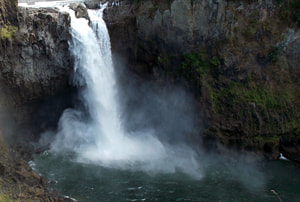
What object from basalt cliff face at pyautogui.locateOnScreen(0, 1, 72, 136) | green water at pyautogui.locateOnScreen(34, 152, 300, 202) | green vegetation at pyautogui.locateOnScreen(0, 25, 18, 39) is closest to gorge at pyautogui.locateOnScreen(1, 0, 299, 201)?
basalt cliff face at pyautogui.locateOnScreen(0, 1, 72, 136)

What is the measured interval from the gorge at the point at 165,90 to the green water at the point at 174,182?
0.19m

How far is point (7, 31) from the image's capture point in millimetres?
14297

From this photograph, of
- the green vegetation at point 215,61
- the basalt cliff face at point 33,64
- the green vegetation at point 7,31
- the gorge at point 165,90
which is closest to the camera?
the green vegetation at point 7,31

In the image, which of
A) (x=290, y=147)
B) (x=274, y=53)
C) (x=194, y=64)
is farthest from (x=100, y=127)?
(x=274, y=53)

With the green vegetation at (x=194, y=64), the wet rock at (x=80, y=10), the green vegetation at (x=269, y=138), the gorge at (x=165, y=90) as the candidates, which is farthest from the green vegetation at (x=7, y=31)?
the green vegetation at (x=269, y=138)

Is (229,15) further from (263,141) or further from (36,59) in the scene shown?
(36,59)

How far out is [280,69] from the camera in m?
17.8

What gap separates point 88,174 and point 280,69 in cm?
1261

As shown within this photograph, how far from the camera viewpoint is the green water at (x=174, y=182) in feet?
41.8

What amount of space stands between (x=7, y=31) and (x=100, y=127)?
7.08 metres

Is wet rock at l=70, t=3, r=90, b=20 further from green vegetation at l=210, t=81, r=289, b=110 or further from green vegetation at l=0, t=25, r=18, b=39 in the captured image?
green vegetation at l=210, t=81, r=289, b=110

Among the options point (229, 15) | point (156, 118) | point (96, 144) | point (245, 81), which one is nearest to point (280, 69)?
point (245, 81)

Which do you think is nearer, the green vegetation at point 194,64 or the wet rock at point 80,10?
the wet rock at point 80,10

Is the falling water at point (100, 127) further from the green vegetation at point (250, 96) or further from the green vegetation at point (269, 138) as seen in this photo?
the green vegetation at point (269, 138)
